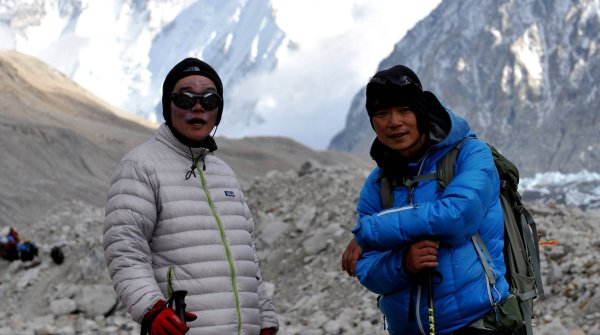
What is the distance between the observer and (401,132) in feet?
9.83

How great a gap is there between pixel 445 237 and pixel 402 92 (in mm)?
634

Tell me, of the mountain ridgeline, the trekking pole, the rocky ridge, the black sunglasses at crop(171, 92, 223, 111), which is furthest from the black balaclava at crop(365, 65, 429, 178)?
the mountain ridgeline

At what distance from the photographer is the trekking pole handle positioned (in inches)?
110

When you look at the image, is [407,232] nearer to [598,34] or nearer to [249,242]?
[249,242]

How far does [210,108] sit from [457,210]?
1.18 m

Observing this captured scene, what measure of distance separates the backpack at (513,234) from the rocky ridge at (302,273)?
406cm

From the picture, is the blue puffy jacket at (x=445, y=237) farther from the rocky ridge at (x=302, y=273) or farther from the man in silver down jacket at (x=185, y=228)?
the rocky ridge at (x=302, y=273)

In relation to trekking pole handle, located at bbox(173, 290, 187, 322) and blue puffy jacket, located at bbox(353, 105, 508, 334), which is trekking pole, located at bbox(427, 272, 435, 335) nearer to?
blue puffy jacket, located at bbox(353, 105, 508, 334)

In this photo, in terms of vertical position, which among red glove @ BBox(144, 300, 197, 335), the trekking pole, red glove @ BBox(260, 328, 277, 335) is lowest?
red glove @ BBox(260, 328, 277, 335)

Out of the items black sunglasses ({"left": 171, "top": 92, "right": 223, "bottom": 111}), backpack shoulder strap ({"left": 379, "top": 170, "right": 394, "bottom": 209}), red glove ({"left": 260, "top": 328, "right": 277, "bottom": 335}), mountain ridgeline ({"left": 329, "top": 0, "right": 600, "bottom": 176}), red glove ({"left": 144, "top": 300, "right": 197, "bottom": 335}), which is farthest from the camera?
mountain ridgeline ({"left": 329, "top": 0, "right": 600, "bottom": 176})

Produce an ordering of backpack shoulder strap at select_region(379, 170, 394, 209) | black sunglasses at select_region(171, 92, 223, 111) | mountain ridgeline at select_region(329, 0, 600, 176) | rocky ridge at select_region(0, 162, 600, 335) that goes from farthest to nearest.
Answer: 1. mountain ridgeline at select_region(329, 0, 600, 176)
2. rocky ridge at select_region(0, 162, 600, 335)
3. black sunglasses at select_region(171, 92, 223, 111)
4. backpack shoulder strap at select_region(379, 170, 394, 209)

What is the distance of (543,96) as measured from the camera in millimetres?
178625

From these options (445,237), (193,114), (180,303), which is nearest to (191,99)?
(193,114)

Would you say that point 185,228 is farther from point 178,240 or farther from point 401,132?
point 401,132
